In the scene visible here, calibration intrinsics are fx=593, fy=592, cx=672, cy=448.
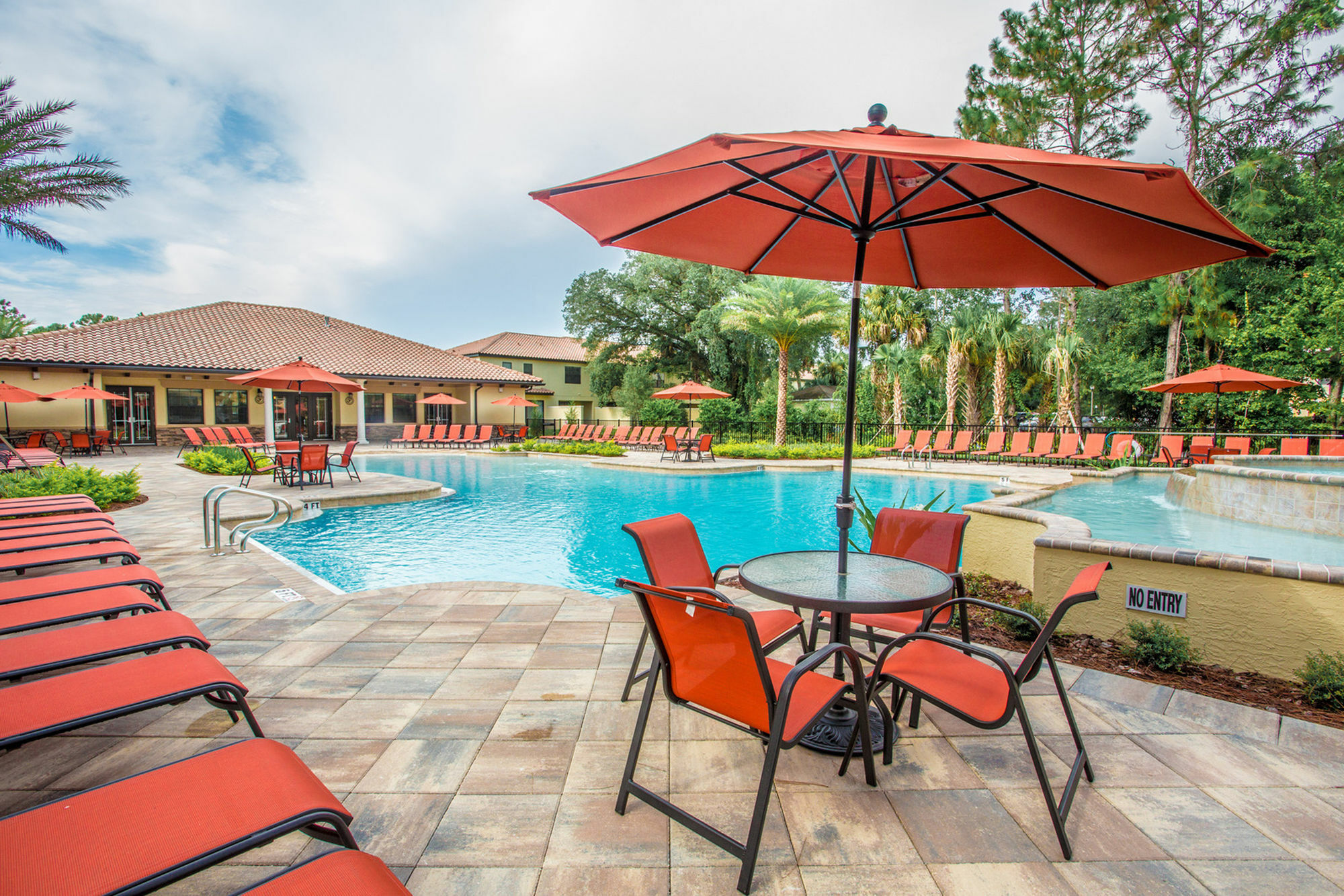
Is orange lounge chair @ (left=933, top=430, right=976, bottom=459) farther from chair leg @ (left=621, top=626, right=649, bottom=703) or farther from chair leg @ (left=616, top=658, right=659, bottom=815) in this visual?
chair leg @ (left=616, top=658, right=659, bottom=815)

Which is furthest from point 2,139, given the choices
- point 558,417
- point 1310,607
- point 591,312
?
point 558,417

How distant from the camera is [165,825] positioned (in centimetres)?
112

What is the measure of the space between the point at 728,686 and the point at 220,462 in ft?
44.3

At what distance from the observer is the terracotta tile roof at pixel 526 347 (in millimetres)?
34031

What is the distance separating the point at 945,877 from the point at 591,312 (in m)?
26.3

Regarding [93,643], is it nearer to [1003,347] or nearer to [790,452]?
[790,452]

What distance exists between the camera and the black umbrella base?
214 centimetres

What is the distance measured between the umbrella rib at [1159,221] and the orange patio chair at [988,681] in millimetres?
1183

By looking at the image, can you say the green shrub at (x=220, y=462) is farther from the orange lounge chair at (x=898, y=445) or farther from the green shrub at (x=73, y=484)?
the orange lounge chair at (x=898, y=445)

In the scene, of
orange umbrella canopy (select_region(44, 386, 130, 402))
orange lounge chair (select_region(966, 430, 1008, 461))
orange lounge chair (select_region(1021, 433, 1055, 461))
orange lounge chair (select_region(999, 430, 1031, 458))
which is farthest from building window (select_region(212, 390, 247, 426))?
orange lounge chair (select_region(1021, 433, 1055, 461))

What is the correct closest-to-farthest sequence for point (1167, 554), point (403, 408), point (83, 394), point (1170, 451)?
point (1167, 554)
point (1170, 451)
point (83, 394)
point (403, 408)

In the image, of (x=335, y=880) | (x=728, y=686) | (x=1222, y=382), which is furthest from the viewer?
(x=1222, y=382)

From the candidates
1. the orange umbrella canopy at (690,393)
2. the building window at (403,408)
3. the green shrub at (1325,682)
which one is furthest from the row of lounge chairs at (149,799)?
the building window at (403,408)

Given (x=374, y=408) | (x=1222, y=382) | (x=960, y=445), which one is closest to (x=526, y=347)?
(x=374, y=408)
